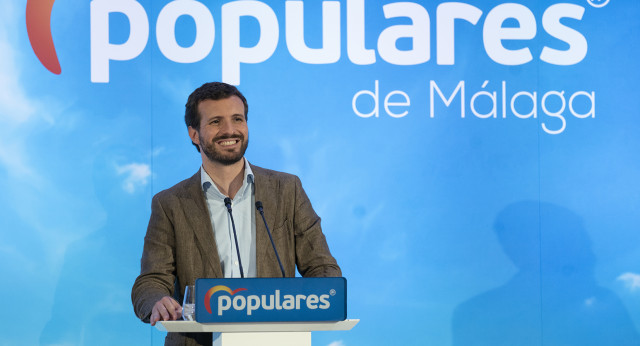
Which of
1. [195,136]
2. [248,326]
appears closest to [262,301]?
[248,326]

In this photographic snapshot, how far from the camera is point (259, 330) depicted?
1904 millimetres

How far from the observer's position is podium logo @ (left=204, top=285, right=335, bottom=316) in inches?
73.3

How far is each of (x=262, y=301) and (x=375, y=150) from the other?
2.64 metres

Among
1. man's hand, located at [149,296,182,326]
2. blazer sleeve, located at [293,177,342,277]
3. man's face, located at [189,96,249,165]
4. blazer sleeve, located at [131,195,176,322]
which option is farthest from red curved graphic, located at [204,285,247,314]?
man's face, located at [189,96,249,165]

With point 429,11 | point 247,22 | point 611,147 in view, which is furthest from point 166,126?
point 611,147

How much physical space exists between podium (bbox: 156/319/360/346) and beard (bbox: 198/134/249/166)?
1015 millimetres

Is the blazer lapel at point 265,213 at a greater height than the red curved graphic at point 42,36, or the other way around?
the red curved graphic at point 42,36

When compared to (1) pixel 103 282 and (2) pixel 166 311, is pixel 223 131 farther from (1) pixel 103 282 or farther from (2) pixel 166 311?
(1) pixel 103 282

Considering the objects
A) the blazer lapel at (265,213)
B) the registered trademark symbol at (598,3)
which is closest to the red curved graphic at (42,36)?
the blazer lapel at (265,213)

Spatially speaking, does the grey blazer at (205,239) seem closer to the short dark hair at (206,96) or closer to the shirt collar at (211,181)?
the shirt collar at (211,181)

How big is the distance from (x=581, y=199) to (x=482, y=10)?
1270mm

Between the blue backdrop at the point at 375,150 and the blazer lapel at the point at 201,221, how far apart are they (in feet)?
5.04

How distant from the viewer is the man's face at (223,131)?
2861 millimetres

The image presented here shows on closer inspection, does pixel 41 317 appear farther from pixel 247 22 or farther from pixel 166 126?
pixel 247 22
